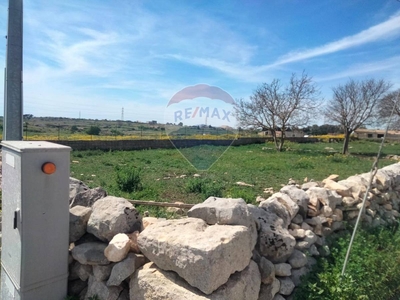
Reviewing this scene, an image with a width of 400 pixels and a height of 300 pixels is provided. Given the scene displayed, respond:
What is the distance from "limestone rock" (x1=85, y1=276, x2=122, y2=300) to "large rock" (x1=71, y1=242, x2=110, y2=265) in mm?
170

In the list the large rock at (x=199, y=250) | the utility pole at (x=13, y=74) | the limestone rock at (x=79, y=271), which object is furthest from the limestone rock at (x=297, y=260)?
the utility pole at (x=13, y=74)

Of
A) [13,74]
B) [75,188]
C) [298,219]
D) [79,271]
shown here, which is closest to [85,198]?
[75,188]

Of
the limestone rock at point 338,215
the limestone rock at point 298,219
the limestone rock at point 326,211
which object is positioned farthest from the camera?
the limestone rock at point 338,215

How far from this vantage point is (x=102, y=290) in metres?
2.45

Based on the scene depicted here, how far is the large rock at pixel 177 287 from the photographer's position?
2104mm

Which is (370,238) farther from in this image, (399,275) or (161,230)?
(161,230)

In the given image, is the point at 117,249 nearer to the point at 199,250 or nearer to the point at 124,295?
the point at 124,295

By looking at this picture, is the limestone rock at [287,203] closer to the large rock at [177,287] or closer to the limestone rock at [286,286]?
the limestone rock at [286,286]

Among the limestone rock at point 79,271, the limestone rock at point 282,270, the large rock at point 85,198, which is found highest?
the large rock at point 85,198

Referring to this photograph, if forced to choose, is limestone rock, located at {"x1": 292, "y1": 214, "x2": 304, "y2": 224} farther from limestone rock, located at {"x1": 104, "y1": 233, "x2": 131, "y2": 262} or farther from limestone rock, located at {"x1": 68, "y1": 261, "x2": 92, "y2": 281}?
limestone rock, located at {"x1": 68, "y1": 261, "x2": 92, "y2": 281}

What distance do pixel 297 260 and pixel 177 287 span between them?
4.54ft

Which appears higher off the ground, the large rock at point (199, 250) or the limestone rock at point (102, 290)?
the large rock at point (199, 250)

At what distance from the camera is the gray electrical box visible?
87.0 inches

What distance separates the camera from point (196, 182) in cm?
642
